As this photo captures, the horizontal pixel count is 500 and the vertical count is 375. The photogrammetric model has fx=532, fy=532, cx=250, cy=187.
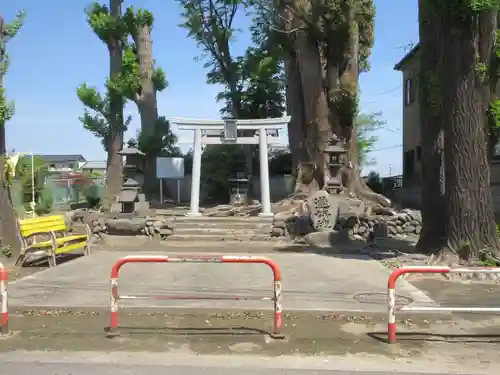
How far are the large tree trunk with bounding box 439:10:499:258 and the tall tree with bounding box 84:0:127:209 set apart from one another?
52.6 feet

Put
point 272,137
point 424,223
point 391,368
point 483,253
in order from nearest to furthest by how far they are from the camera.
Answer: point 391,368, point 483,253, point 424,223, point 272,137

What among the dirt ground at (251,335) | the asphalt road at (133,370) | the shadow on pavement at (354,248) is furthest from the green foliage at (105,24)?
the asphalt road at (133,370)

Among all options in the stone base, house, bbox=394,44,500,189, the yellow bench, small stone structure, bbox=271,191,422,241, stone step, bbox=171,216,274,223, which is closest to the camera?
the yellow bench

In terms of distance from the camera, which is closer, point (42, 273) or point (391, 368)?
point (391, 368)

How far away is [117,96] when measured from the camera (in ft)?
79.8

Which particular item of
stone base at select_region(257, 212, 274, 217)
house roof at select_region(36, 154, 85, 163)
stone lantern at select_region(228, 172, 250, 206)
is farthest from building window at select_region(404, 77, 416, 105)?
house roof at select_region(36, 154, 85, 163)

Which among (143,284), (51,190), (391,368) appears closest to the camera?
(391,368)

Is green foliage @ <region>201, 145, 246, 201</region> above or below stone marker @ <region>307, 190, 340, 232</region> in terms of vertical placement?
above

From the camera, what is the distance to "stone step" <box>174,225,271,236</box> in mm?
16125

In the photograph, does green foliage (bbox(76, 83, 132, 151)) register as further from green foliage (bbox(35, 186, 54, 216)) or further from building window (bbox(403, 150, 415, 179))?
building window (bbox(403, 150, 415, 179))

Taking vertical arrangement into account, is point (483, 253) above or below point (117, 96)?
below

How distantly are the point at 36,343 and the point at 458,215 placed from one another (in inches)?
291

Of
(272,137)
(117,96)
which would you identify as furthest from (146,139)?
(272,137)

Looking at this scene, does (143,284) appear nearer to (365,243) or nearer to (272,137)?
(365,243)
